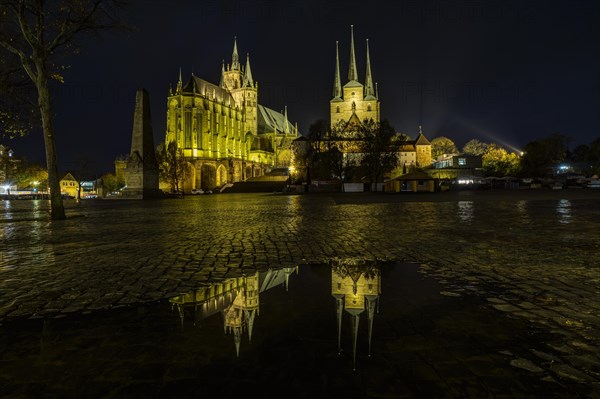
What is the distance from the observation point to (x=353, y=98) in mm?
107375

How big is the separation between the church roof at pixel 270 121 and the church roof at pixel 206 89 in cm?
2110

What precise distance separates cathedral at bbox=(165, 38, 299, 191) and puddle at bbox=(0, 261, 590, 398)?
82.9 m

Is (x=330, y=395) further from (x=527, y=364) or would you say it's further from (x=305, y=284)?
(x=305, y=284)

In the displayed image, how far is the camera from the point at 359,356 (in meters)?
2.74

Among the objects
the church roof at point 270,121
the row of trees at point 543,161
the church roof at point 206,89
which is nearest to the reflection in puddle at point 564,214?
the row of trees at point 543,161

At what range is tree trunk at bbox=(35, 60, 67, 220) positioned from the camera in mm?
15000

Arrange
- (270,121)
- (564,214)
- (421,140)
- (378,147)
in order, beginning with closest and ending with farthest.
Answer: (564,214), (378,147), (421,140), (270,121)

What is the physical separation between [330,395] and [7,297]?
4.14m

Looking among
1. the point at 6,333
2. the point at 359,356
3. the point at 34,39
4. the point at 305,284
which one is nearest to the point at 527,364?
the point at 359,356

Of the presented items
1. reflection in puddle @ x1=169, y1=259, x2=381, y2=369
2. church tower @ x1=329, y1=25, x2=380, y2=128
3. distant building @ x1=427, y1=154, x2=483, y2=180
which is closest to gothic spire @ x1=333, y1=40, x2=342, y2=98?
church tower @ x1=329, y1=25, x2=380, y2=128

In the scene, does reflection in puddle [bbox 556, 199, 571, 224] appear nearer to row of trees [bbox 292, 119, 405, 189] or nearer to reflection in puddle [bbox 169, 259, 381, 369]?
reflection in puddle [bbox 169, 259, 381, 369]

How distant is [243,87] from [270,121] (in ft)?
54.9

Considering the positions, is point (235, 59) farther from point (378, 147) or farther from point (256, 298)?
point (256, 298)

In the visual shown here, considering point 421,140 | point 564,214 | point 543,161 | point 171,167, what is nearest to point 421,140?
point 421,140
